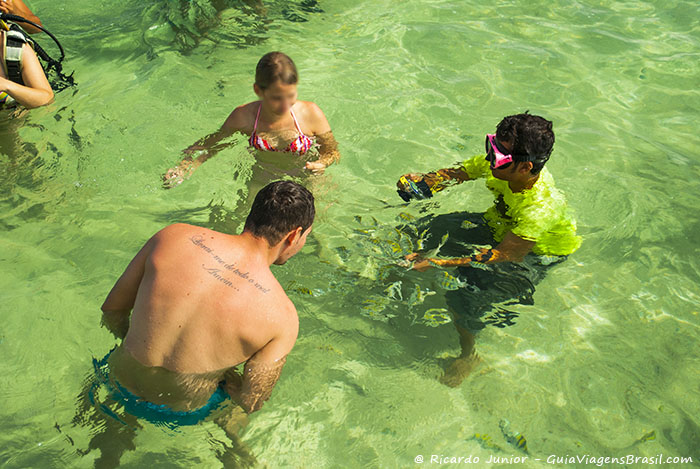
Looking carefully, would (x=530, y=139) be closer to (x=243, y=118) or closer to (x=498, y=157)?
(x=498, y=157)

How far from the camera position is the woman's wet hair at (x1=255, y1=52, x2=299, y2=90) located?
12.3 ft

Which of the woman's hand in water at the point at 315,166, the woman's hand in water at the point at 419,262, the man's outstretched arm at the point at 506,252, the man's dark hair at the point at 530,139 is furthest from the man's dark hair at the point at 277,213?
the woman's hand in water at the point at 315,166

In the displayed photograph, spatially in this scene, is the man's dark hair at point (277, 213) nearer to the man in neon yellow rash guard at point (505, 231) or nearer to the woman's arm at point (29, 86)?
the man in neon yellow rash guard at point (505, 231)

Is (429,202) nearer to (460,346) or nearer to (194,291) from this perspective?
(460,346)

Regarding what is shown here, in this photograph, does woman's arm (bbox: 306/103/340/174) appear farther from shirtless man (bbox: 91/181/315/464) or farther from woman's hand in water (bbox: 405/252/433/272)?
shirtless man (bbox: 91/181/315/464)

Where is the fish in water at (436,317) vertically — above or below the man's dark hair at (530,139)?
below

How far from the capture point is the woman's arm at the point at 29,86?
160 inches

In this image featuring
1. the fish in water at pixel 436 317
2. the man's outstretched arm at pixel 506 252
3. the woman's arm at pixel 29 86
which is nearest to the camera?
the man's outstretched arm at pixel 506 252

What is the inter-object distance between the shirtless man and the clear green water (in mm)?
579

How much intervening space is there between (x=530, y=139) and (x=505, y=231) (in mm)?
728

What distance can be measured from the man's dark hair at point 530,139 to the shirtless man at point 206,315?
131 cm

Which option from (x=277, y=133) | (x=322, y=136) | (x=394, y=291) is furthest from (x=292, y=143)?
(x=394, y=291)

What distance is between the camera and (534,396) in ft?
11.4

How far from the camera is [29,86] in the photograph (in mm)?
4207
